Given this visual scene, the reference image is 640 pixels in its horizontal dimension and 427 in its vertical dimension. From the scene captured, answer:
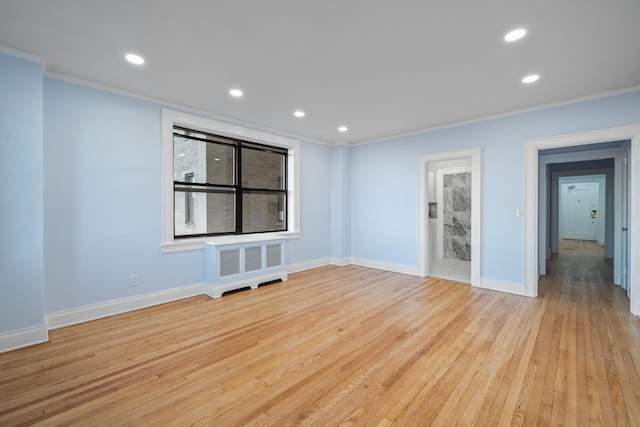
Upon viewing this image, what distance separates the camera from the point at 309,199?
5578 mm

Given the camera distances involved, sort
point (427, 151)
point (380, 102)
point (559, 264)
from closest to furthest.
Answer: point (380, 102) < point (427, 151) < point (559, 264)

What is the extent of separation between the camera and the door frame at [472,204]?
4.29 meters

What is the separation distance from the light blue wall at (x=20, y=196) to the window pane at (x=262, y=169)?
250 centimetres

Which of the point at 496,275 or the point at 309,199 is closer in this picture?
the point at 496,275

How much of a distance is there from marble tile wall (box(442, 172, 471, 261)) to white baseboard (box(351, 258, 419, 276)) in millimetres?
2167

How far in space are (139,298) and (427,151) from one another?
4.85m

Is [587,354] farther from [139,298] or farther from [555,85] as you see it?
[139,298]

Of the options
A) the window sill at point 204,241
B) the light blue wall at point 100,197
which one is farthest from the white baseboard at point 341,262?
the light blue wall at point 100,197

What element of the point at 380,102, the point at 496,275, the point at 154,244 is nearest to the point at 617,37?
the point at 380,102

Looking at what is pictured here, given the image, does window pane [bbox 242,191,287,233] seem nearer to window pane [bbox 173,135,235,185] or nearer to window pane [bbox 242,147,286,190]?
window pane [bbox 242,147,286,190]

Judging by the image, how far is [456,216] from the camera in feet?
21.7

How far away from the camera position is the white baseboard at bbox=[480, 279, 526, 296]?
3.94m

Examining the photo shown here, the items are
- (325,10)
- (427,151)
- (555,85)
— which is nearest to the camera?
(325,10)

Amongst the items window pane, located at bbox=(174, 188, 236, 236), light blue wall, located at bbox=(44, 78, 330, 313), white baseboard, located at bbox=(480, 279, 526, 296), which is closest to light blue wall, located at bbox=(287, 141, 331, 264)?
window pane, located at bbox=(174, 188, 236, 236)
